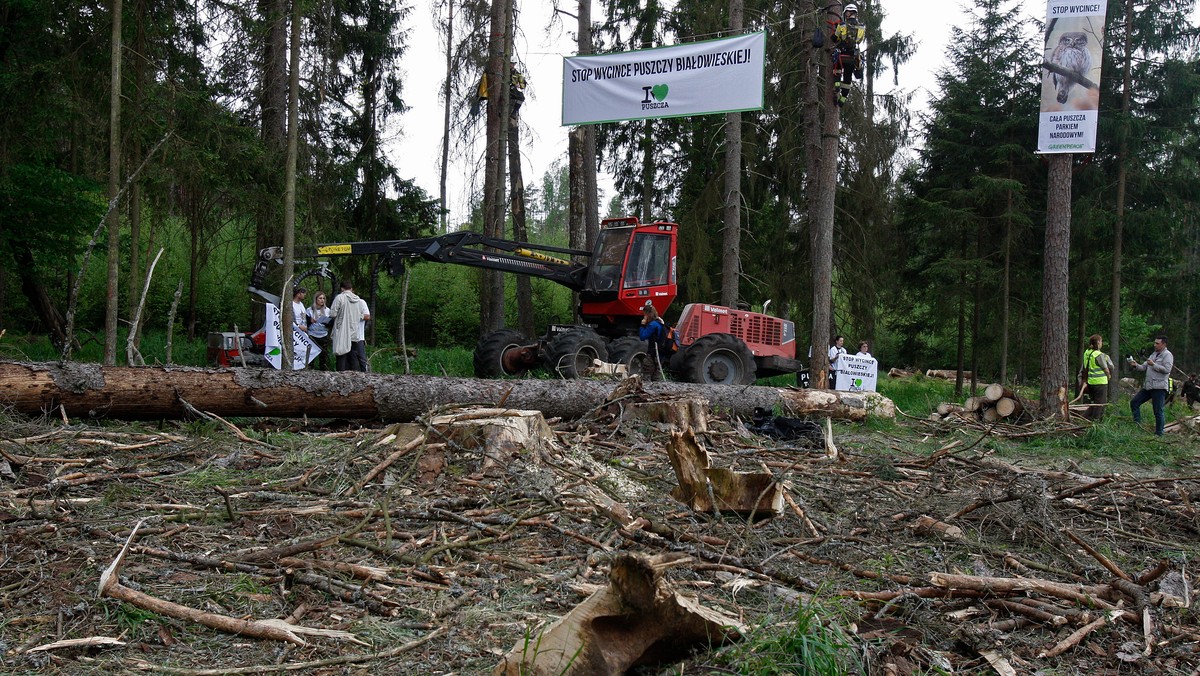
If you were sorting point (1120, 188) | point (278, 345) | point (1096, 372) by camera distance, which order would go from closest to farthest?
point (278, 345), point (1096, 372), point (1120, 188)

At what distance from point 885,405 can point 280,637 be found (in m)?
10.6

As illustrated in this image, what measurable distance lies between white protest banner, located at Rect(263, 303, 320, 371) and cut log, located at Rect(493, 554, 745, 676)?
1074 centimetres

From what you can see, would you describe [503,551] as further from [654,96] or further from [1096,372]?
[1096,372]

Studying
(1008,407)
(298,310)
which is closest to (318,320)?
(298,310)

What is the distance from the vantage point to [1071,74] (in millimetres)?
11969

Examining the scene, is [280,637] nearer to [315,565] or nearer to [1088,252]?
[315,565]

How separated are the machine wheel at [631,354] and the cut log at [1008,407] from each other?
17.6 ft

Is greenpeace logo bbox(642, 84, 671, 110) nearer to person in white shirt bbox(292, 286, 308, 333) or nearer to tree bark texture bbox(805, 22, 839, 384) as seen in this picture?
tree bark texture bbox(805, 22, 839, 384)

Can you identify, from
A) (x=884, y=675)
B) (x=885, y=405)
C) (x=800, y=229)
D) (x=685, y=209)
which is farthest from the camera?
(x=685, y=209)

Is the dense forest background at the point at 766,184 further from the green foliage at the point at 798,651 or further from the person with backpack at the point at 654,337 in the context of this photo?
the green foliage at the point at 798,651

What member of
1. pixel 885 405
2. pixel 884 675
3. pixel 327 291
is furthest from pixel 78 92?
pixel 884 675

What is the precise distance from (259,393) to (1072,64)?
36.5 ft

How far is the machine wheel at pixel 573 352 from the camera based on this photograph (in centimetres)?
1316

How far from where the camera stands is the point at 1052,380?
13.0 meters
